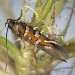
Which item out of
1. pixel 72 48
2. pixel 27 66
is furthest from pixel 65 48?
pixel 27 66

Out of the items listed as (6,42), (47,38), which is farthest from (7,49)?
(47,38)

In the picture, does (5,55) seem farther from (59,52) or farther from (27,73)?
(59,52)

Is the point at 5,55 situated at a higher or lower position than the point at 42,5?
lower

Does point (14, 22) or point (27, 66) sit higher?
point (14, 22)

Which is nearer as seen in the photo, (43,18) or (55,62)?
(43,18)

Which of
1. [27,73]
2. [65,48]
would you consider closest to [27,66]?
[27,73]

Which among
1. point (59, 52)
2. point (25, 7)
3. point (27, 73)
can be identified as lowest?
point (27, 73)

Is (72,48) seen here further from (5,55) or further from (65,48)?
(5,55)

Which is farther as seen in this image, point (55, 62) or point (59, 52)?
point (55, 62)
